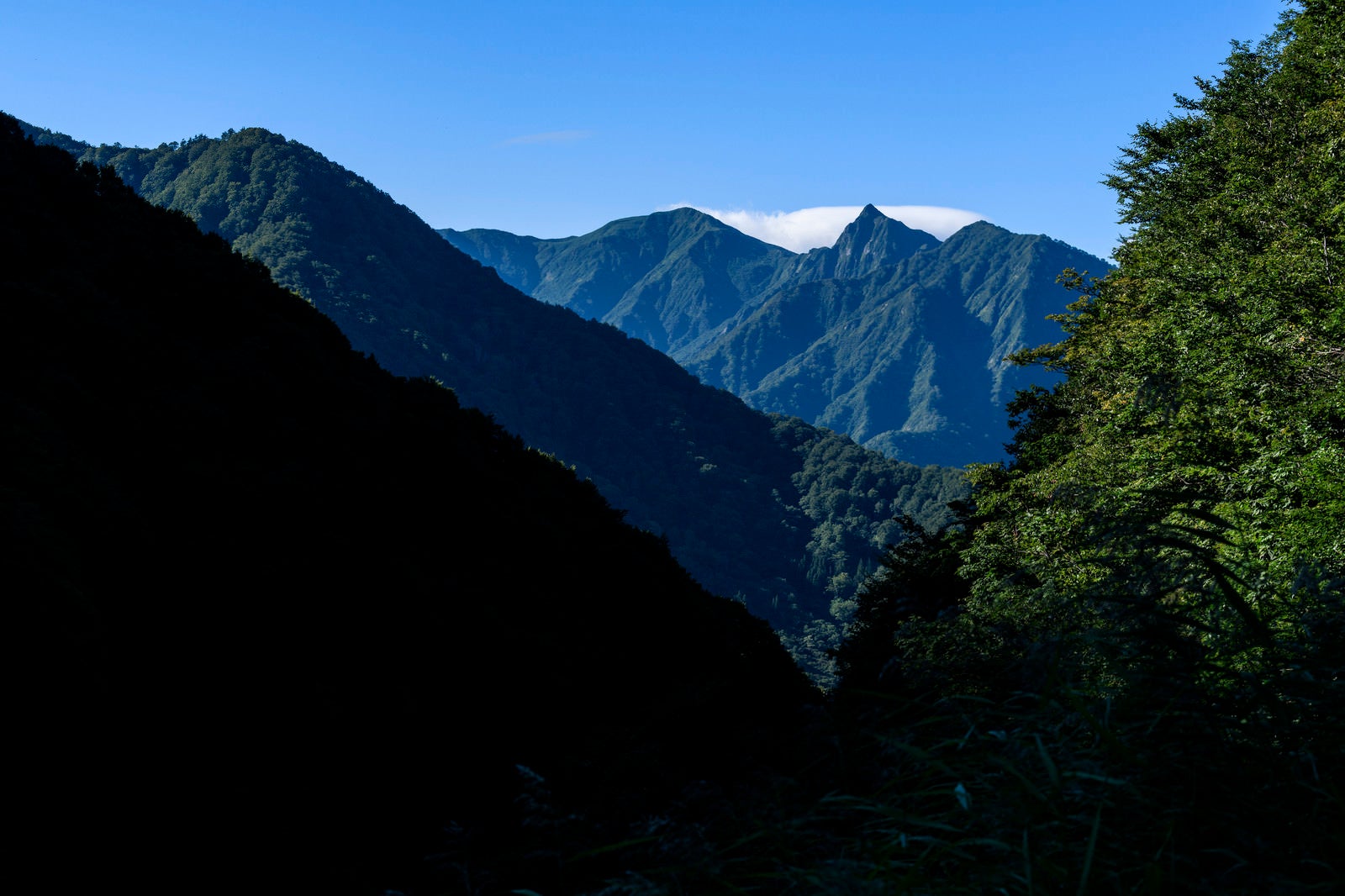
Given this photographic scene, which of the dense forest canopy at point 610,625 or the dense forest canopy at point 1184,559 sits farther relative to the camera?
the dense forest canopy at point 610,625

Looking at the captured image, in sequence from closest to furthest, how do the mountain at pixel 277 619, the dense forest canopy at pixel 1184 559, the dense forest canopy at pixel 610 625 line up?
1. the dense forest canopy at pixel 1184 559
2. the dense forest canopy at pixel 610 625
3. the mountain at pixel 277 619

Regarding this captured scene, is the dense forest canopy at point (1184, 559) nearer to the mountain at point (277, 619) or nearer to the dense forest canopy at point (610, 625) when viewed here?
the dense forest canopy at point (610, 625)

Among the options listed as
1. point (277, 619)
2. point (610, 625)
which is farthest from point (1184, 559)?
point (610, 625)

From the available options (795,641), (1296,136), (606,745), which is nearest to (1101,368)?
(1296,136)

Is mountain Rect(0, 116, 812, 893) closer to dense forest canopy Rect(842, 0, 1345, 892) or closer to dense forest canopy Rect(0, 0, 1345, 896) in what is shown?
dense forest canopy Rect(0, 0, 1345, 896)

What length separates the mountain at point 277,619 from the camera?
22.8 ft

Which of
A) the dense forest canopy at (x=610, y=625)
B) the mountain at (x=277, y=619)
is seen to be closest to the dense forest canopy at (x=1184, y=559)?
the dense forest canopy at (x=610, y=625)

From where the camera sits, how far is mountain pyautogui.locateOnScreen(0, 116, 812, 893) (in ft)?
22.8

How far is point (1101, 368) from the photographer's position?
896 inches

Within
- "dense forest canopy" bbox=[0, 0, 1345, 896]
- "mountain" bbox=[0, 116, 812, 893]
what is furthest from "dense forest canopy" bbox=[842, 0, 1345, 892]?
"mountain" bbox=[0, 116, 812, 893]

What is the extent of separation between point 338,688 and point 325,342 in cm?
1465

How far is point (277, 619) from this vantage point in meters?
10.4

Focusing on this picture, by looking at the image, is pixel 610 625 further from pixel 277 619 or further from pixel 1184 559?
pixel 1184 559

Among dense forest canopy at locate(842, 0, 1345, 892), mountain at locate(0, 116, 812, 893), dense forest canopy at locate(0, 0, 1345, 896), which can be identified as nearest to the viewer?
dense forest canopy at locate(842, 0, 1345, 892)
